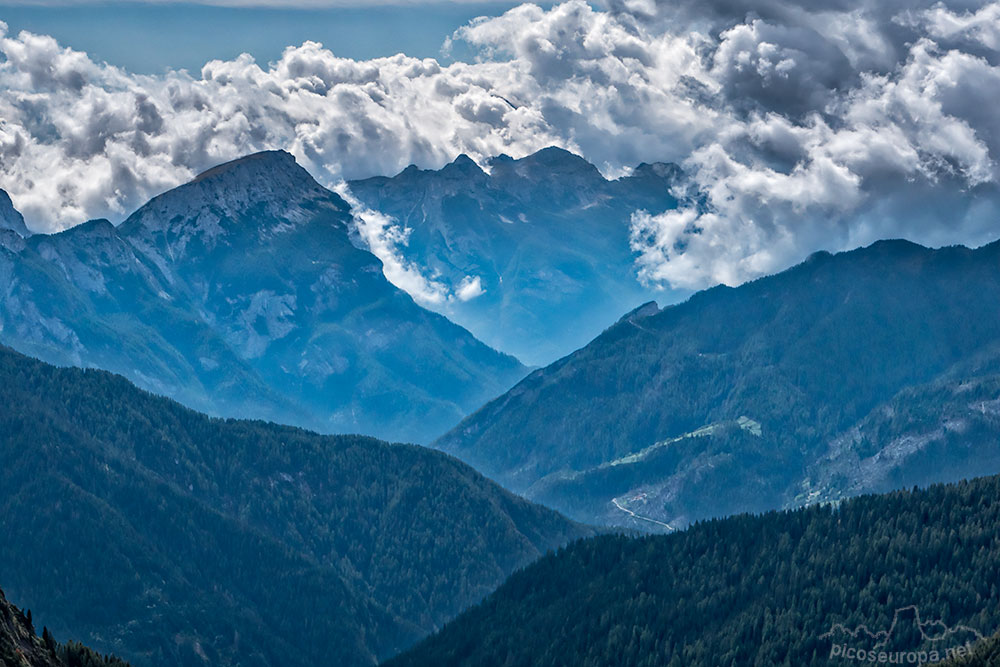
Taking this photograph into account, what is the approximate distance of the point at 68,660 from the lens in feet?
653

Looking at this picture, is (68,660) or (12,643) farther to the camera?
(68,660)

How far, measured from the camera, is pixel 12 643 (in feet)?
554

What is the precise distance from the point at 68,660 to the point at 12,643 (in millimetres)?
31267
